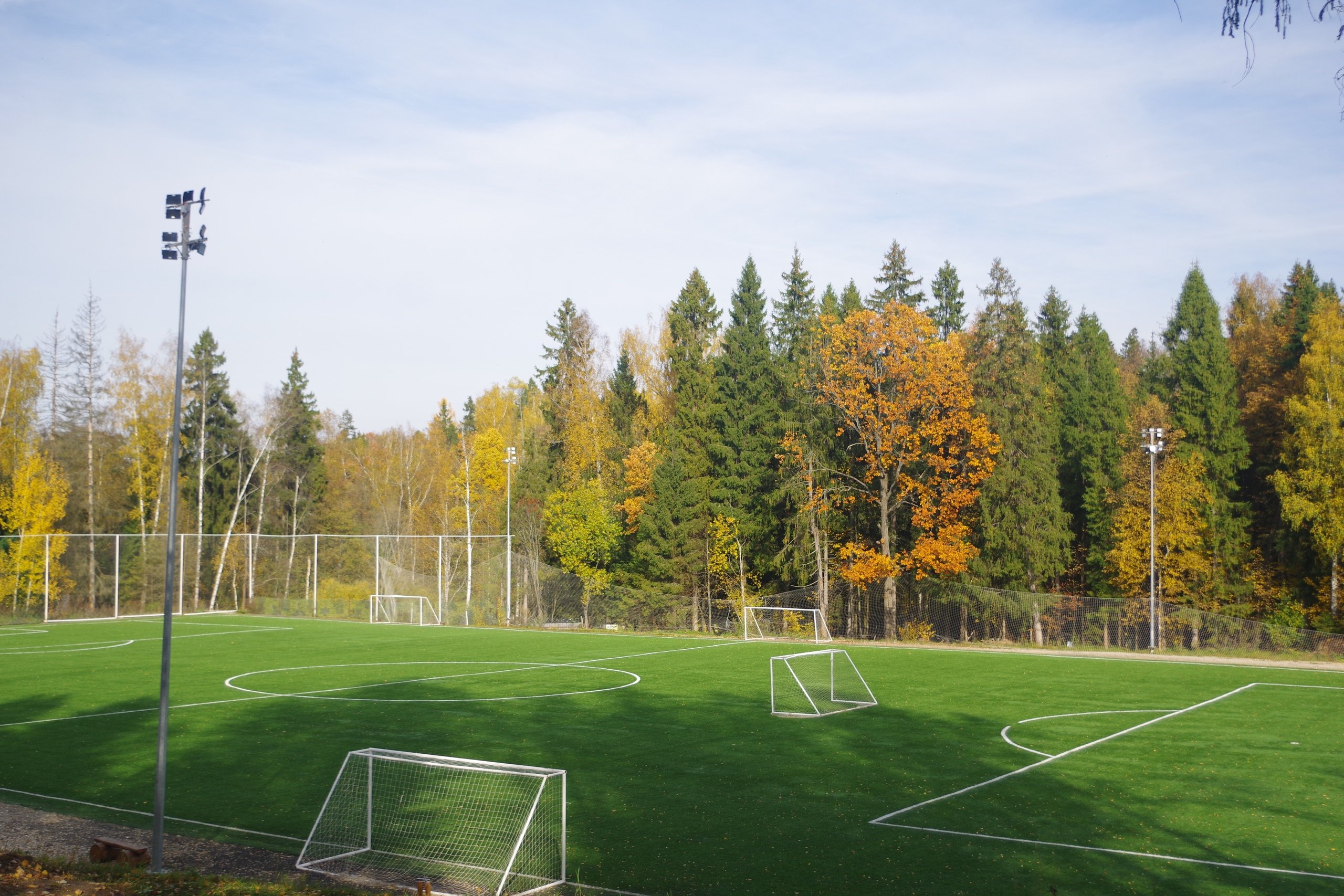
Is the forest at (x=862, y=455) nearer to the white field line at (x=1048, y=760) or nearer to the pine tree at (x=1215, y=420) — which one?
the pine tree at (x=1215, y=420)

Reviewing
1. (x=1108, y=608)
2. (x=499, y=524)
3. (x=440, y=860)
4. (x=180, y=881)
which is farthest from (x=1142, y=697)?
(x=499, y=524)

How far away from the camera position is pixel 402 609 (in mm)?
43781

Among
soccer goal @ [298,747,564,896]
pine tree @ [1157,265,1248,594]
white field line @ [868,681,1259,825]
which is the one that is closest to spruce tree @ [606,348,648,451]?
pine tree @ [1157,265,1248,594]

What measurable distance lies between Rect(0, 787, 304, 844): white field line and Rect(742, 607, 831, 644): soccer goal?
86.1 feet

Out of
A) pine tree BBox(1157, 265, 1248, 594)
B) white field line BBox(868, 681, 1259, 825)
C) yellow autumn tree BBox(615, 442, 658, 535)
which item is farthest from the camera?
yellow autumn tree BBox(615, 442, 658, 535)

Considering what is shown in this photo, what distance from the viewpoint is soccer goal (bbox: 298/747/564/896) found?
8.44m

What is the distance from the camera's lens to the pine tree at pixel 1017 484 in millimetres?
45094

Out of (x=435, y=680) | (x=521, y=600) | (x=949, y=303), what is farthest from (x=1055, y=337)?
(x=435, y=680)

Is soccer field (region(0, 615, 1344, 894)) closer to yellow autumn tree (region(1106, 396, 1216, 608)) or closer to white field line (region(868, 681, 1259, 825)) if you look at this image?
white field line (region(868, 681, 1259, 825))

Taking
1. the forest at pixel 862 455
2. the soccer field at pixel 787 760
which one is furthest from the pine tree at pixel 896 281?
the soccer field at pixel 787 760

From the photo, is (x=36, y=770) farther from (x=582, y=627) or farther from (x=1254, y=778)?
(x=582, y=627)

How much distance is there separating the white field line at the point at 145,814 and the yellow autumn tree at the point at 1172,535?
4148 cm

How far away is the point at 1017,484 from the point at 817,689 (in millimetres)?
29008

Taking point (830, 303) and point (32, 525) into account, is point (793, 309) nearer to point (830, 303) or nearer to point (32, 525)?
point (830, 303)
